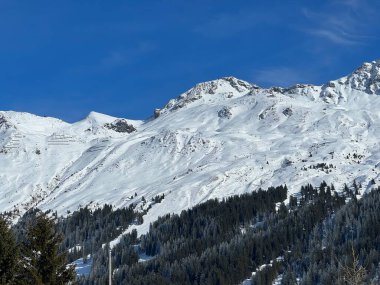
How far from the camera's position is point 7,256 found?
42.3 meters

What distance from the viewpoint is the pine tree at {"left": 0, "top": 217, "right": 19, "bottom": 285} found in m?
42.1

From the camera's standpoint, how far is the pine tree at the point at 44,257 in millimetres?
40969

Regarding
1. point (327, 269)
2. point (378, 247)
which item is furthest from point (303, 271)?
point (378, 247)

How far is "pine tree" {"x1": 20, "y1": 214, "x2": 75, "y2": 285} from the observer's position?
41.0 meters

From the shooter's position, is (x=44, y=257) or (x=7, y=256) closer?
(x=44, y=257)

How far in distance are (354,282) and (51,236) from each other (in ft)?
68.4

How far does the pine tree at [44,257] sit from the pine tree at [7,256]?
37.3 inches

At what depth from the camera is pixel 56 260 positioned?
41312 millimetres

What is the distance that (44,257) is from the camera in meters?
41.4

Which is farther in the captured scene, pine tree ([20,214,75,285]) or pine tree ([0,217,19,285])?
pine tree ([0,217,19,285])

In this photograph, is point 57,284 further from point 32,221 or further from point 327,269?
point 327,269

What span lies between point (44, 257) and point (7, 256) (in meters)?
2.64

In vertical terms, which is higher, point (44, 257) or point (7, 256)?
point (7, 256)

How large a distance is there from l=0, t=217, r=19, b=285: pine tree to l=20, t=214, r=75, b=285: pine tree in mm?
949
